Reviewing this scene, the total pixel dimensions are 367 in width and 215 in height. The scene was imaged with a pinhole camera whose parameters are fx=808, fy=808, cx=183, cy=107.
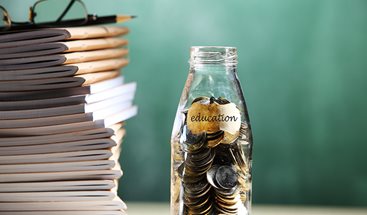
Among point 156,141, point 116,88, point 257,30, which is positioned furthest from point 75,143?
point 257,30

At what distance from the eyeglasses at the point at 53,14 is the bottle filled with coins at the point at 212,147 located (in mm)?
313

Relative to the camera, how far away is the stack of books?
1.34m

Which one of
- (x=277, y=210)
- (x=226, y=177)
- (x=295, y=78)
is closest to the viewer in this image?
(x=226, y=177)

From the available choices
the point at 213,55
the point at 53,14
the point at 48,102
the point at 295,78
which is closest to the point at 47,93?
the point at 48,102

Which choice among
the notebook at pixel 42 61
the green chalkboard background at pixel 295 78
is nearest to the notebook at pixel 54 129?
the notebook at pixel 42 61

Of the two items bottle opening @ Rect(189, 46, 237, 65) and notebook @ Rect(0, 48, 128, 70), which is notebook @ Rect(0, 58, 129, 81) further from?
bottle opening @ Rect(189, 46, 237, 65)

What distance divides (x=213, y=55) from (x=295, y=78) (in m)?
0.48

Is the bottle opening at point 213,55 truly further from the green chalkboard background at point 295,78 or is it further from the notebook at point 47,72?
the green chalkboard background at point 295,78

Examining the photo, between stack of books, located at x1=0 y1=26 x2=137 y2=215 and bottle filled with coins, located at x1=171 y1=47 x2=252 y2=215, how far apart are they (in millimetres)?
119

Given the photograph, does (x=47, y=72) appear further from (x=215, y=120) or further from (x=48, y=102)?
(x=215, y=120)

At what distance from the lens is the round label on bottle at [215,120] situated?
1275mm

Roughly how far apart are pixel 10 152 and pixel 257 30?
2.13 ft

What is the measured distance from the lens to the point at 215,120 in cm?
128

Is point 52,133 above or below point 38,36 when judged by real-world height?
below
